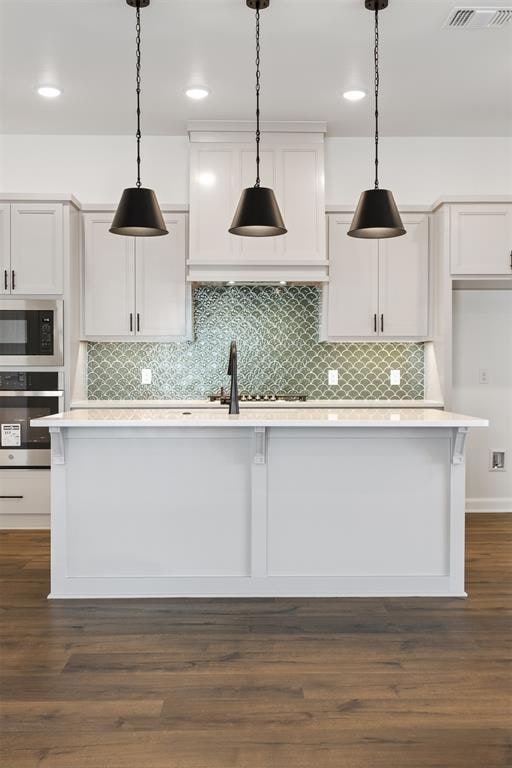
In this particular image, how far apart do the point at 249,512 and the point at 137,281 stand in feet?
7.98

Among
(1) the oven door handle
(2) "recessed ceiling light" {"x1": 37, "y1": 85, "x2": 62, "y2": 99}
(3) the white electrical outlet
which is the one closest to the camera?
(2) "recessed ceiling light" {"x1": 37, "y1": 85, "x2": 62, "y2": 99}

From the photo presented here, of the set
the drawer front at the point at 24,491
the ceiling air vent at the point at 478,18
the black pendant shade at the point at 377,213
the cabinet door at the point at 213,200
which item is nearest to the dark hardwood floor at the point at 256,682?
the drawer front at the point at 24,491

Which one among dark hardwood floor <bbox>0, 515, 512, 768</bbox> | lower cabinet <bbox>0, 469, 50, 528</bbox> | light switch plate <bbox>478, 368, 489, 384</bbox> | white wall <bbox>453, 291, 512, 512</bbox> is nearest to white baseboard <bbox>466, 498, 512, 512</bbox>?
white wall <bbox>453, 291, 512, 512</bbox>

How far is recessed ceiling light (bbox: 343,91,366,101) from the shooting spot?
14.6 feet

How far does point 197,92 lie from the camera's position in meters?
4.43

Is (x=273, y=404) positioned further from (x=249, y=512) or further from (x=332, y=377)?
(x=249, y=512)

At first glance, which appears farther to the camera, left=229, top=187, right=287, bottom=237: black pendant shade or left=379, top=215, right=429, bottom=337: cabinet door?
left=379, top=215, right=429, bottom=337: cabinet door

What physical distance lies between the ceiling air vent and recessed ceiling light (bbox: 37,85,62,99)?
2511mm

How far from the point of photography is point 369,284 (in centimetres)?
511

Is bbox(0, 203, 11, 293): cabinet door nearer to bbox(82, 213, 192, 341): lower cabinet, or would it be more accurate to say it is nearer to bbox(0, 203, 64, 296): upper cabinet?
bbox(0, 203, 64, 296): upper cabinet

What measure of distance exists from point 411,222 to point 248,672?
3728mm

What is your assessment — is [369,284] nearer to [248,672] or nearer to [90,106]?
[90,106]

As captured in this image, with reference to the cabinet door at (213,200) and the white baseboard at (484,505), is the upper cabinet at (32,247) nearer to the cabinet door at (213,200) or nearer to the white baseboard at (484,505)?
the cabinet door at (213,200)

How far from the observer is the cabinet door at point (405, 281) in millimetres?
5121
